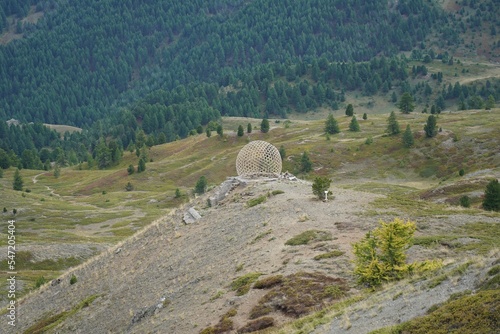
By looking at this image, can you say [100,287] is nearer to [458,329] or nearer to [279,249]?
[279,249]

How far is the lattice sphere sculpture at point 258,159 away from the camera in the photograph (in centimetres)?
6253

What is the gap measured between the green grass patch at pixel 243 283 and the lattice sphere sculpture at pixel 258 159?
28.7 metres

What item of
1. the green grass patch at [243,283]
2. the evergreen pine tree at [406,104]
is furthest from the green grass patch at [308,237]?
the evergreen pine tree at [406,104]

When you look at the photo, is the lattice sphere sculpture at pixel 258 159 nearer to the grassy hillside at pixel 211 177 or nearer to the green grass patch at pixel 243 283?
the grassy hillside at pixel 211 177

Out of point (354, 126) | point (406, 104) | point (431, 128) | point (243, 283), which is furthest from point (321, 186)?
point (406, 104)

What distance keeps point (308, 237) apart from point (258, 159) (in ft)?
86.0

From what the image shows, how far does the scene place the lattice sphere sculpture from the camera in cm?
6253

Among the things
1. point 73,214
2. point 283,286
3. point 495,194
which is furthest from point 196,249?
point 73,214

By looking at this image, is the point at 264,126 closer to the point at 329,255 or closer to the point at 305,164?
the point at 305,164

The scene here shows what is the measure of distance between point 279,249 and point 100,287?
1798 cm

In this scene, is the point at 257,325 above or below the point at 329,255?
below

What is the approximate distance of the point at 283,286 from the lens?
30.5 meters

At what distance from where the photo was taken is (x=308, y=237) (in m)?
37.0

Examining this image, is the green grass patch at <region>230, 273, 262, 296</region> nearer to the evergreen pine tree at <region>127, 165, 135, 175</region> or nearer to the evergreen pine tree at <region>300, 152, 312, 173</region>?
the evergreen pine tree at <region>300, 152, 312, 173</region>
